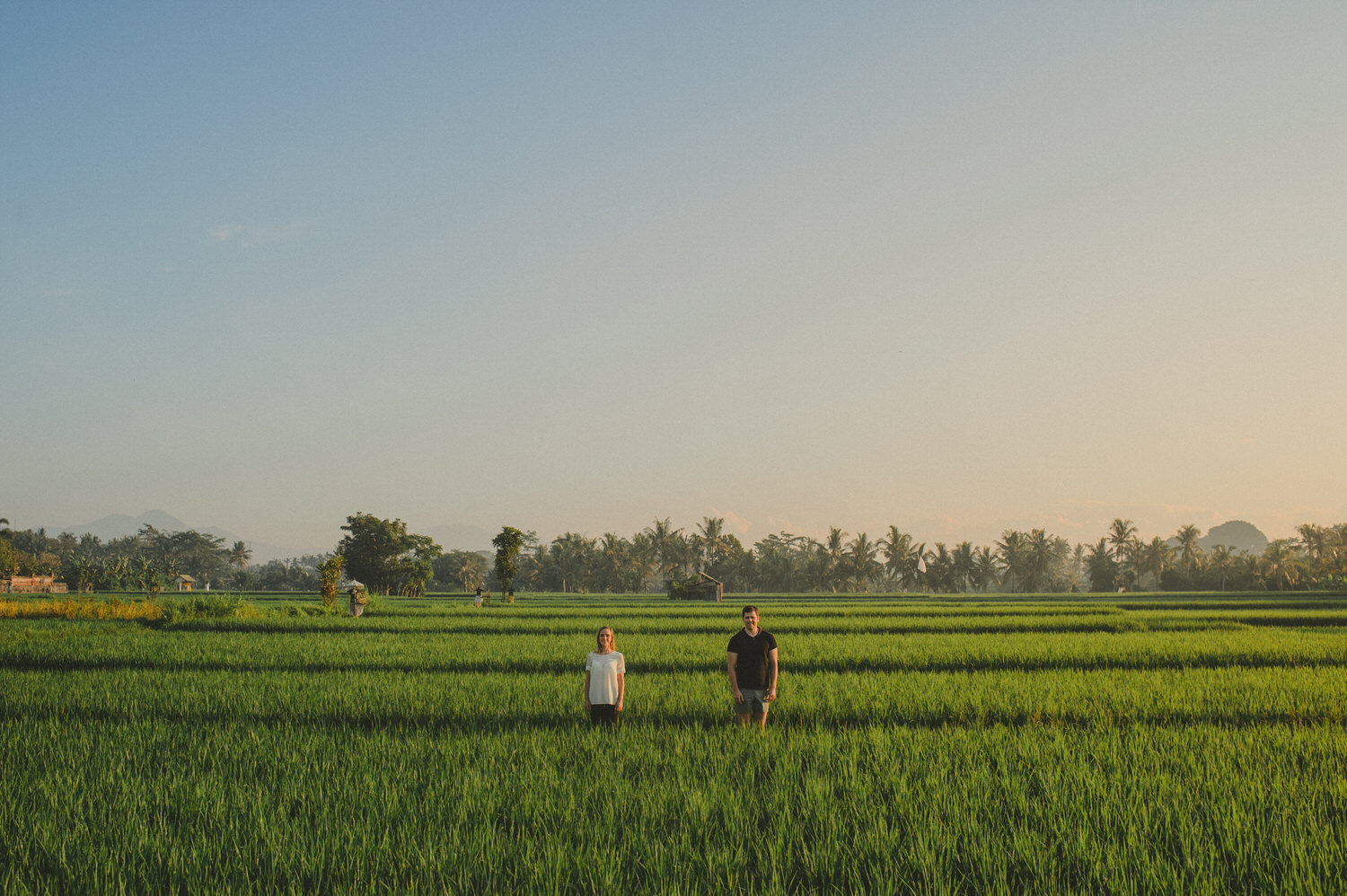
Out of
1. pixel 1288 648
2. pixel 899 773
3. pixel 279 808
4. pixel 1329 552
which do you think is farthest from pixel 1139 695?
pixel 1329 552

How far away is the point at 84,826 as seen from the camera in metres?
4.64

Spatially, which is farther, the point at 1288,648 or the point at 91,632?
the point at 91,632

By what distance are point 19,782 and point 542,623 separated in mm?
16293

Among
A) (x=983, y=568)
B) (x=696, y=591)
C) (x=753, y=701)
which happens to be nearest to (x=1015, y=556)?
(x=983, y=568)

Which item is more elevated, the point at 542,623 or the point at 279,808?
the point at 279,808

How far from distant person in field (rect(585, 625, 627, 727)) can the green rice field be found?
26 cm

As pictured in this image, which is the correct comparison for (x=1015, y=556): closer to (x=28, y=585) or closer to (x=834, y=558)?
(x=834, y=558)

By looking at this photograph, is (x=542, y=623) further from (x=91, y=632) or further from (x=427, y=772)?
(x=427, y=772)

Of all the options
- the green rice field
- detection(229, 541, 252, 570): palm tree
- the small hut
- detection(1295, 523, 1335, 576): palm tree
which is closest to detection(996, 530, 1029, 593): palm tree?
detection(1295, 523, 1335, 576): palm tree

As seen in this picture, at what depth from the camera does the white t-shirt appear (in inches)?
264

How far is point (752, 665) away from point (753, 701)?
0.56 meters

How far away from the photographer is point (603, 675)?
6.77 meters

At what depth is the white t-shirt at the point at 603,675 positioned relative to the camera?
6.70m

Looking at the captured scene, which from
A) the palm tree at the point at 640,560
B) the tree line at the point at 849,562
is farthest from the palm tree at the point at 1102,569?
the palm tree at the point at 640,560
